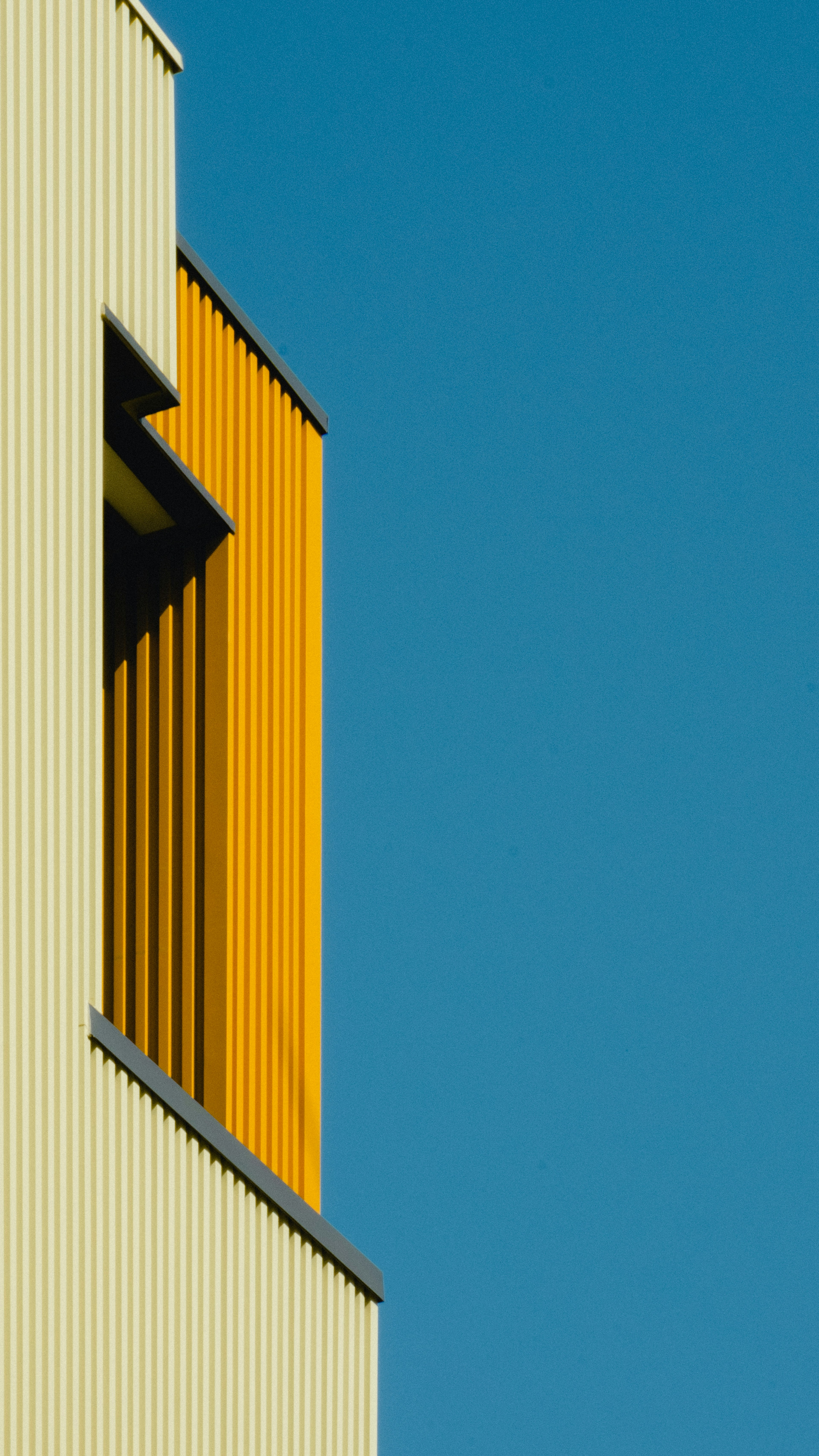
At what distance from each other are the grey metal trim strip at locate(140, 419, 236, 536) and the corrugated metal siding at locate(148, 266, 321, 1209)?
0.52ft

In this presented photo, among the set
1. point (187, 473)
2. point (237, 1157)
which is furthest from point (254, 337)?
point (237, 1157)

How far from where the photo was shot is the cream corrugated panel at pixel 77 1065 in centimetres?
Answer: 650

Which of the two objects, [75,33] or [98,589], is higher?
[75,33]

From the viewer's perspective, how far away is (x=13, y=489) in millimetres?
Result: 6887

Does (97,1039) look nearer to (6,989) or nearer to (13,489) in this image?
(6,989)

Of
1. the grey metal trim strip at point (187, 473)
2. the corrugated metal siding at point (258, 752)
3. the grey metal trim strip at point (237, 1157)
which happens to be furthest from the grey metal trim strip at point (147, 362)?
the grey metal trim strip at point (237, 1157)

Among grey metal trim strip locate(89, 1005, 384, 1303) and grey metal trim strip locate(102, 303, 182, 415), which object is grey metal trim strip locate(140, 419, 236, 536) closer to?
grey metal trim strip locate(102, 303, 182, 415)

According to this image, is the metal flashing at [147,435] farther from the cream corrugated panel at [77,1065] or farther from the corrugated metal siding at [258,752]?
the corrugated metal siding at [258,752]

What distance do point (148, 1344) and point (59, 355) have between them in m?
3.88

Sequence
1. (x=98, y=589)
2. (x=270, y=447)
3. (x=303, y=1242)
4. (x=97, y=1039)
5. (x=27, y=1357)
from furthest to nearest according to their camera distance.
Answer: (x=270, y=447) → (x=303, y=1242) → (x=98, y=589) → (x=97, y=1039) → (x=27, y=1357)

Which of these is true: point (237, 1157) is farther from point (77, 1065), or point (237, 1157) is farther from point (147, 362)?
point (147, 362)

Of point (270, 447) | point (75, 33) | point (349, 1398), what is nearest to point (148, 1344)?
point (349, 1398)

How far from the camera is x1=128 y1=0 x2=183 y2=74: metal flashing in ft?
28.0

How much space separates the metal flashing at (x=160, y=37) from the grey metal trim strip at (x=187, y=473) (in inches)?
68.5
